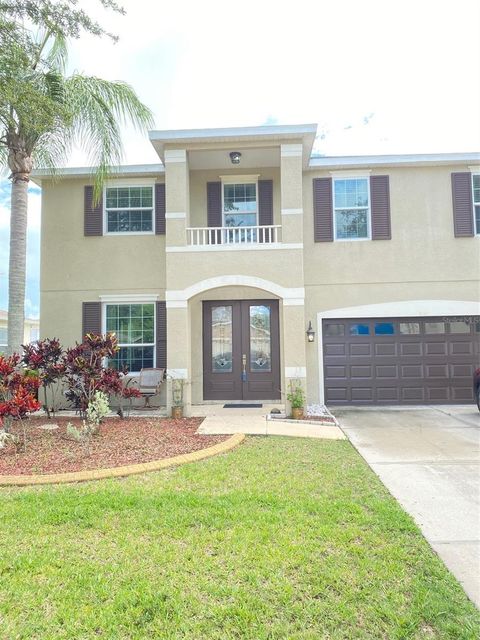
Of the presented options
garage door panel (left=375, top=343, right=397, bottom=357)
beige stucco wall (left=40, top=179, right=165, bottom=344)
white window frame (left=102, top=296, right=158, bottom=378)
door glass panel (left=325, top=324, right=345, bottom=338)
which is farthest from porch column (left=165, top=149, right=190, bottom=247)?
garage door panel (left=375, top=343, right=397, bottom=357)

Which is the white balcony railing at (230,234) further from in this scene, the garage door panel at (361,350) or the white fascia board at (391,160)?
the garage door panel at (361,350)

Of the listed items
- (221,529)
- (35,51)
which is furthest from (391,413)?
(35,51)

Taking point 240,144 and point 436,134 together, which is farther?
point 436,134

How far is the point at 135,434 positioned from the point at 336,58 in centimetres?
1025

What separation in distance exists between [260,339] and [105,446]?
223 inches

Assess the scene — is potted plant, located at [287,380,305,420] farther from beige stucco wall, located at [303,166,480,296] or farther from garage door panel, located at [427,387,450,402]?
garage door panel, located at [427,387,450,402]

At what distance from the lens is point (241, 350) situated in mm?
11133

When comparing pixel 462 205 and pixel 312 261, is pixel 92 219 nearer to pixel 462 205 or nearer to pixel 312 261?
pixel 312 261

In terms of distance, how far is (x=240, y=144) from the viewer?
31.1ft

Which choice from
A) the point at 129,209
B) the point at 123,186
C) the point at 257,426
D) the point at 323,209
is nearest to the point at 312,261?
the point at 323,209

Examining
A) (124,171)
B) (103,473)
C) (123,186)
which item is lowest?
(103,473)

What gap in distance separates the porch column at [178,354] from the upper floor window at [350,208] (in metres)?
4.86

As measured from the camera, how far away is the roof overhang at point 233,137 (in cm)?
920

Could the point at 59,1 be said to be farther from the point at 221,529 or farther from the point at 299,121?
the point at 221,529
